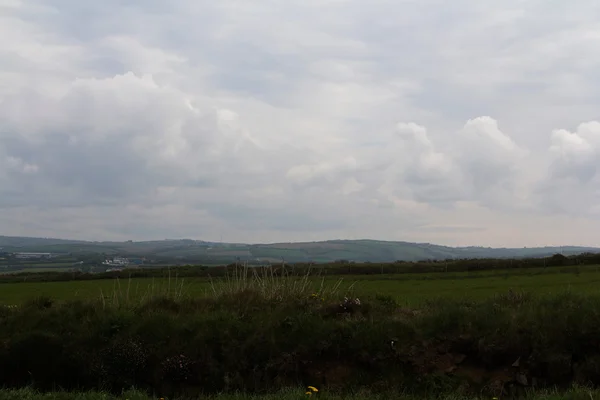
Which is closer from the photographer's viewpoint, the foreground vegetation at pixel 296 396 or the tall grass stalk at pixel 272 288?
the foreground vegetation at pixel 296 396

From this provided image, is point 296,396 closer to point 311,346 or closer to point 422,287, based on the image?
point 311,346

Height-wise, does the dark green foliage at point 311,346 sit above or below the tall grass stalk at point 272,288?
below

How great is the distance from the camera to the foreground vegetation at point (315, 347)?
1309 centimetres

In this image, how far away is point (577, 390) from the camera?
31.4ft

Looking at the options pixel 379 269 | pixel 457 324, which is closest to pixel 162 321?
pixel 457 324

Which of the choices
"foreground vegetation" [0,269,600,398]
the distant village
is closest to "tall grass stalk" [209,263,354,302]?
"foreground vegetation" [0,269,600,398]

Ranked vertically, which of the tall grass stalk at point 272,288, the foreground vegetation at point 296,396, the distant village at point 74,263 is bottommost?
the distant village at point 74,263

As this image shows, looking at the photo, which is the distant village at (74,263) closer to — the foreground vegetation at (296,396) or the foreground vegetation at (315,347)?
the foreground vegetation at (315,347)

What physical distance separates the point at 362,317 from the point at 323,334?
1.46 meters

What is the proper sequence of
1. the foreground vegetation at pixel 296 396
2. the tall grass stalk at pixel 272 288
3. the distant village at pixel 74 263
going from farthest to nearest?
the distant village at pixel 74 263
the tall grass stalk at pixel 272 288
the foreground vegetation at pixel 296 396

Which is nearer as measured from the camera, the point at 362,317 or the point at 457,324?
the point at 457,324

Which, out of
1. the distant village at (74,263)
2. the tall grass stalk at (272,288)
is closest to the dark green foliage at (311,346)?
the tall grass stalk at (272,288)

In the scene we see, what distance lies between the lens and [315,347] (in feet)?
46.8

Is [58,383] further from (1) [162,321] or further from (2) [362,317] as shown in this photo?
(2) [362,317]
